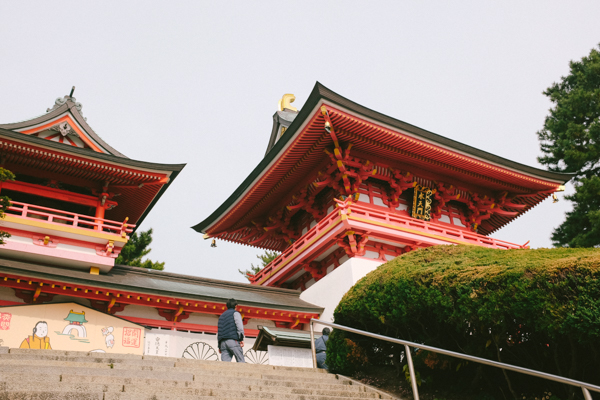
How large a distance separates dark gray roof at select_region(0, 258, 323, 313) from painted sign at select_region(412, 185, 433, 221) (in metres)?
5.86

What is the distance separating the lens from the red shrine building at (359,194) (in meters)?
17.2

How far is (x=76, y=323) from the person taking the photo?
13602 millimetres

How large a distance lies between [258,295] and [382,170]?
683cm

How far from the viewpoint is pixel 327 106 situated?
52.3 feet

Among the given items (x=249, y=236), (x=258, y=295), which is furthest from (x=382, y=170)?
(x=249, y=236)

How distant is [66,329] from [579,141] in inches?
923

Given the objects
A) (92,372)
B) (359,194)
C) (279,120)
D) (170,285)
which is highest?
(279,120)

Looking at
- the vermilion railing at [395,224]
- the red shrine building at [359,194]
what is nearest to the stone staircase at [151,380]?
the red shrine building at [359,194]

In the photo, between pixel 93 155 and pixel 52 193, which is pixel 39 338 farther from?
pixel 52 193

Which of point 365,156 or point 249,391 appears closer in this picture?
point 249,391

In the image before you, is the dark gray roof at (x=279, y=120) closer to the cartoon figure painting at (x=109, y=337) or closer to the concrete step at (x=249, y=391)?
the cartoon figure painting at (x=109, y=337)

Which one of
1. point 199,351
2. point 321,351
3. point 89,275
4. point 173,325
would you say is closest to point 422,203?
point 199,351

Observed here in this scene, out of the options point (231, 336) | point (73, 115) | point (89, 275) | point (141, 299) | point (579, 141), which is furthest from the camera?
point (579, 141)

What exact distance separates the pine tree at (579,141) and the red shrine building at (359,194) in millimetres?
2107
